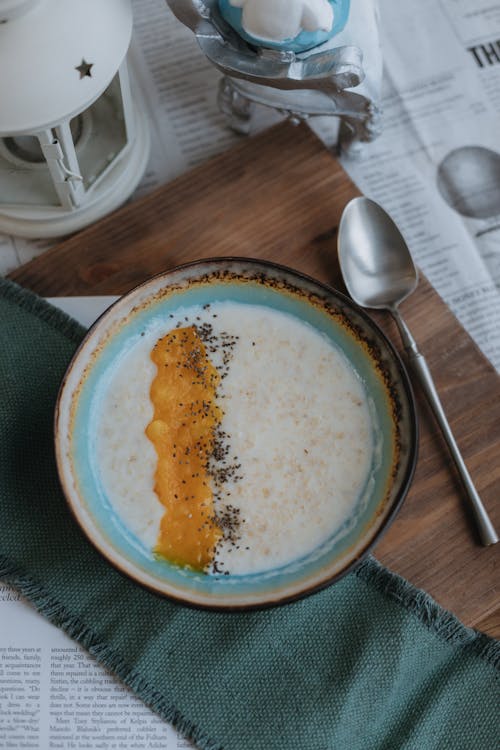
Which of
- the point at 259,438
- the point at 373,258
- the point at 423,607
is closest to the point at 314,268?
the point at 373,258

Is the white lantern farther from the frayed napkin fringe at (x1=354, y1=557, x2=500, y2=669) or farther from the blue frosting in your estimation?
the frayed napkin fringe at (x1=354, y1=557, x2=500, y2=669)

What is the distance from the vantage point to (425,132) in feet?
3.12

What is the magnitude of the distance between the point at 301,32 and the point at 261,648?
534mm

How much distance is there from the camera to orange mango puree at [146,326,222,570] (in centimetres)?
69

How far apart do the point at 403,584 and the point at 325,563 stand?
4.3 inches

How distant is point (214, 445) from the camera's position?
0.71m

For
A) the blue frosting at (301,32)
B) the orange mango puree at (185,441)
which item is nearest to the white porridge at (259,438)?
the orange mango puree at (185,441)

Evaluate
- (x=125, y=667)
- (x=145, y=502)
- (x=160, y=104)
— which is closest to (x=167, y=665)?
(x=125, y=667)

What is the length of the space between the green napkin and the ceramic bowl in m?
0.07

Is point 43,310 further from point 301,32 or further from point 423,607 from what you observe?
point 423,607

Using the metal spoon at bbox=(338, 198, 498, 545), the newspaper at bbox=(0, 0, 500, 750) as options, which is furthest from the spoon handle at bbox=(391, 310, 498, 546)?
the newspaper at bbox=(0, 0, 500, 750)

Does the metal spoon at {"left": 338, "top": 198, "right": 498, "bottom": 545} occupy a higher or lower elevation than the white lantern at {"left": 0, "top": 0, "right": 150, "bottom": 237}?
lower

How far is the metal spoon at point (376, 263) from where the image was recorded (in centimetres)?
81

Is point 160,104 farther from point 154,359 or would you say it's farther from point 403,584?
point 403,584
